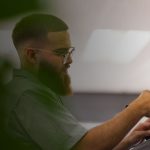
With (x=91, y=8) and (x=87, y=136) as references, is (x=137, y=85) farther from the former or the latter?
(x=87, y=136)

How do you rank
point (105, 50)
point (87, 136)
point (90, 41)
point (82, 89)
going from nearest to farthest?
point (87, 136) < point (82, 89) < point (90, 41) < point (105, 50)

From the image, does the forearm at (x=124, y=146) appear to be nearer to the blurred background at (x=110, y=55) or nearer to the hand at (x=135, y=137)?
the hand at (x=135, y=137)

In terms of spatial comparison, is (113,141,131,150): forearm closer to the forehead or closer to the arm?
the arm

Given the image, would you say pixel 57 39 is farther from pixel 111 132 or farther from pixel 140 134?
pixel 140 134

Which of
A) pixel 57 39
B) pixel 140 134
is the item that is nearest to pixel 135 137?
pixel 140 134

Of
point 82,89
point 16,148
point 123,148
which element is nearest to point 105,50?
point 82,89

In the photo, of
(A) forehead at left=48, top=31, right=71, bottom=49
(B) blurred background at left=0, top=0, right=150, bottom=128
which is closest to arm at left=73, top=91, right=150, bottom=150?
(A) forehead at left=48, top=31, right=71, bottom=49

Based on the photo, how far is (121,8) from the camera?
4.42 ft

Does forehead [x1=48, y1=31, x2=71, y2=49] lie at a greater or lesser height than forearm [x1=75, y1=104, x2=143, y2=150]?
greater

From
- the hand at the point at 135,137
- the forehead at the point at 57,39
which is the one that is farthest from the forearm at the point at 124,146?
the forehead at the point at 57,39

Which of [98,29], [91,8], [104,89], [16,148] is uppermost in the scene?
[16,148]

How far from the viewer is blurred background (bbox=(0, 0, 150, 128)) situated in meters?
1.21

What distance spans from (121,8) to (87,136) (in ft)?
2.99

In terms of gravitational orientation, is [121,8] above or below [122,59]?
above
